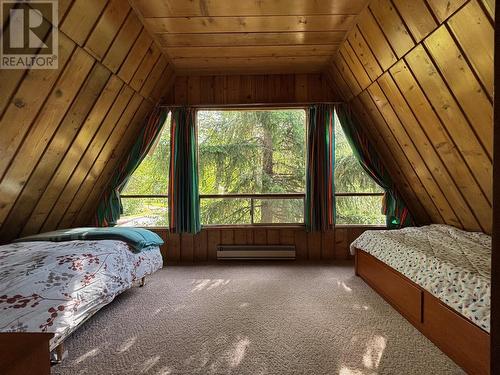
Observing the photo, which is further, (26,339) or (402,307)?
(402,307)

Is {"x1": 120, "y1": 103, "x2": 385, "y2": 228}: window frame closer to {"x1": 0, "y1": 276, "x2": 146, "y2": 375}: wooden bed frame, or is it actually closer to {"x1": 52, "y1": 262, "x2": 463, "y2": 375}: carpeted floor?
{"x1": 52, "y1": 262, "x2": 463, "y2": 375}: carpeted floor

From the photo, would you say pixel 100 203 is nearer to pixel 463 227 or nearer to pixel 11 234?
pixel 11 234

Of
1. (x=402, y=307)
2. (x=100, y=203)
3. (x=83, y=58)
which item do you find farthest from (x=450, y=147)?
(x=100, y=203)

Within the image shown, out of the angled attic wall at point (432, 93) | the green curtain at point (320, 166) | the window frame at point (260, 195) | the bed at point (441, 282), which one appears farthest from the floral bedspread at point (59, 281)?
the angled attic wall at point (432, 93)

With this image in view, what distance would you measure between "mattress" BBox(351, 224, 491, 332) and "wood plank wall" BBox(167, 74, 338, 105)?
1.88 meters

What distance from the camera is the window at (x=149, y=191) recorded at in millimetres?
3557

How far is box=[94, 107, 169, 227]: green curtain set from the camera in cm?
326

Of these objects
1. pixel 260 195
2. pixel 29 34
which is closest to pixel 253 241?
pixel 260 195

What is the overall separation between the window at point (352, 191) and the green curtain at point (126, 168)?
2.33 m

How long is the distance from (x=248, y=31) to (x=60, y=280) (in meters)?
2.43

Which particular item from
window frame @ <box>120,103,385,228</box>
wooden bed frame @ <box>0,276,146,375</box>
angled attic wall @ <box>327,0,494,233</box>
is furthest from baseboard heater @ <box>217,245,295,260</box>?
wooden bed frame @ <box>0,276,146,375</box>

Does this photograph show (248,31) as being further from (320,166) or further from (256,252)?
(256,252)

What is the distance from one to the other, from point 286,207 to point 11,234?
2909mm

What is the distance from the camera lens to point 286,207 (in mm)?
3492
